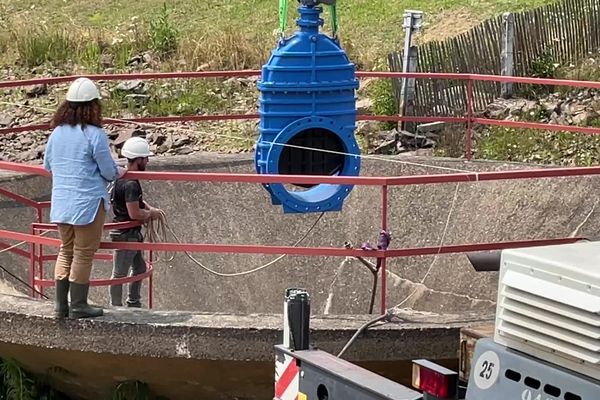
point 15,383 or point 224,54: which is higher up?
point 224,54

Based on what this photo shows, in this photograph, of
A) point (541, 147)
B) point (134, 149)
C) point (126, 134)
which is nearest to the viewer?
point (134, 149)

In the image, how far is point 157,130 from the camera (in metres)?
15.5

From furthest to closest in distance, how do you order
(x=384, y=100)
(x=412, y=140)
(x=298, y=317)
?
1. (x=384, y=100)
2. (x=412, y=140)
3. (x=298, y=317)

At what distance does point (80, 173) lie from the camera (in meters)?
6.14

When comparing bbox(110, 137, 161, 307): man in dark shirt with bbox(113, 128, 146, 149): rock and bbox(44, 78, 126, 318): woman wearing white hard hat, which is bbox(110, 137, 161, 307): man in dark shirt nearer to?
bbox(44, 78, 126, 318): woman wearing white hard hat

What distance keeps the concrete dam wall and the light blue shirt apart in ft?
10.3

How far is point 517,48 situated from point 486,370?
12.7 m

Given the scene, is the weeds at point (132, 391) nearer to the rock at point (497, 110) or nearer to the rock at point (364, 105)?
the rock at point (497, 110)

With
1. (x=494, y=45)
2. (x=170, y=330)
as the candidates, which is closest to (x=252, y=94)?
(x=494, y=45)

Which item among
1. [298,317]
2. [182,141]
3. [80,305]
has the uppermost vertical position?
[298,317]

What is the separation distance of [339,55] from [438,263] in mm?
2686

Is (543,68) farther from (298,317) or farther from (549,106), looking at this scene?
(298,317)

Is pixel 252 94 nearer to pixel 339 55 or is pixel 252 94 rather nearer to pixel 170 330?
pixel 339 55

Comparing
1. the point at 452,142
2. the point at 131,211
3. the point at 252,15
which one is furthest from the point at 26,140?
the point at 252,15
